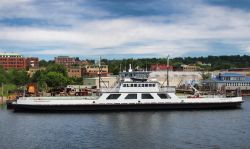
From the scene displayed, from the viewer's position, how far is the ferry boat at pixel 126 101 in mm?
77062

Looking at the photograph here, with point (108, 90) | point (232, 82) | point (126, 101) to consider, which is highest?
point (232, 82)

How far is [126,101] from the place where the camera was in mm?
77188

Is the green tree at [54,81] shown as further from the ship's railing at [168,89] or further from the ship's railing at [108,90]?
the ship's railing at [168,89]

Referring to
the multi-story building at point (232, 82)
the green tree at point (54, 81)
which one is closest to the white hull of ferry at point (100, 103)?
the multi-story building at point (232, 82)

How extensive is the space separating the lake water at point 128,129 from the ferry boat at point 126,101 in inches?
98.2

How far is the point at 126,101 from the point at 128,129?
19.5 meters

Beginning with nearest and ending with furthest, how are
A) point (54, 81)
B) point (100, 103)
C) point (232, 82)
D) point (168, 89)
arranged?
point (100, 103) < point (168, 89) < point (232, 82) < point (54, 81)

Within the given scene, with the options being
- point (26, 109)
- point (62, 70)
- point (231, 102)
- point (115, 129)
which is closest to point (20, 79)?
point (62, 70)

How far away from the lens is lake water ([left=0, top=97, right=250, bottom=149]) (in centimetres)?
4741

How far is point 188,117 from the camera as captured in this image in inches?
2687

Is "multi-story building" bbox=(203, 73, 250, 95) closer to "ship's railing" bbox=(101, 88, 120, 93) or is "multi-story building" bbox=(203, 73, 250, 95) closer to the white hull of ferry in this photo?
the white hull of ferry

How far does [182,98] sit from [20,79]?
101094 mm

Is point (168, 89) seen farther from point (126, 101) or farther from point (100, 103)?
point (100, 103)

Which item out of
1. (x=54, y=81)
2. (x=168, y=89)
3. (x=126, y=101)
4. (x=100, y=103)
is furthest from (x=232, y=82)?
(x=100, y=103)
